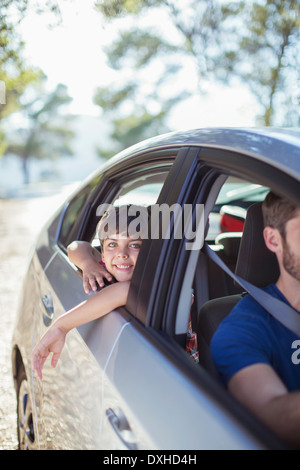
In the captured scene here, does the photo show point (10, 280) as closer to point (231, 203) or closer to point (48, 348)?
point (231, 203)

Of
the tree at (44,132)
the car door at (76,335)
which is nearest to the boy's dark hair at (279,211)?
the car door at (76,335)

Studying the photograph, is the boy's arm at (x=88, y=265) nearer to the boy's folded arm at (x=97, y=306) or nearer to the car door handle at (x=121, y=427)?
the boy's folded arm at (x=97, y=306)

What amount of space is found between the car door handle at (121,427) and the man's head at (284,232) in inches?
26.3

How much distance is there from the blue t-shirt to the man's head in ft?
0.57

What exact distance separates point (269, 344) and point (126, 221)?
78cm

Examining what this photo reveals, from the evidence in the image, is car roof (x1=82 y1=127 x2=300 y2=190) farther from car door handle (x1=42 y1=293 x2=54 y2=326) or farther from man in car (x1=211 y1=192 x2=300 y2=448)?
car door handle (x1=42 y1=293 x2=54 y2=326)

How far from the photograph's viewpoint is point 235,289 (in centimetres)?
255

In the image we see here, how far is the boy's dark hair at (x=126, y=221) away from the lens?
202 cm

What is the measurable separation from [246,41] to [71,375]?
14750 mm

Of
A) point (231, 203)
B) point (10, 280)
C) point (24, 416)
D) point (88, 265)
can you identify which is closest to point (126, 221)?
point (88, 265)

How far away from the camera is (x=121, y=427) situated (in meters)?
1.39

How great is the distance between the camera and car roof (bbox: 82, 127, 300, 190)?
1.37 m

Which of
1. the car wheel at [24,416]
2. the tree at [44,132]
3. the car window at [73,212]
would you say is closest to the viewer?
the car wheel at [24,416]
